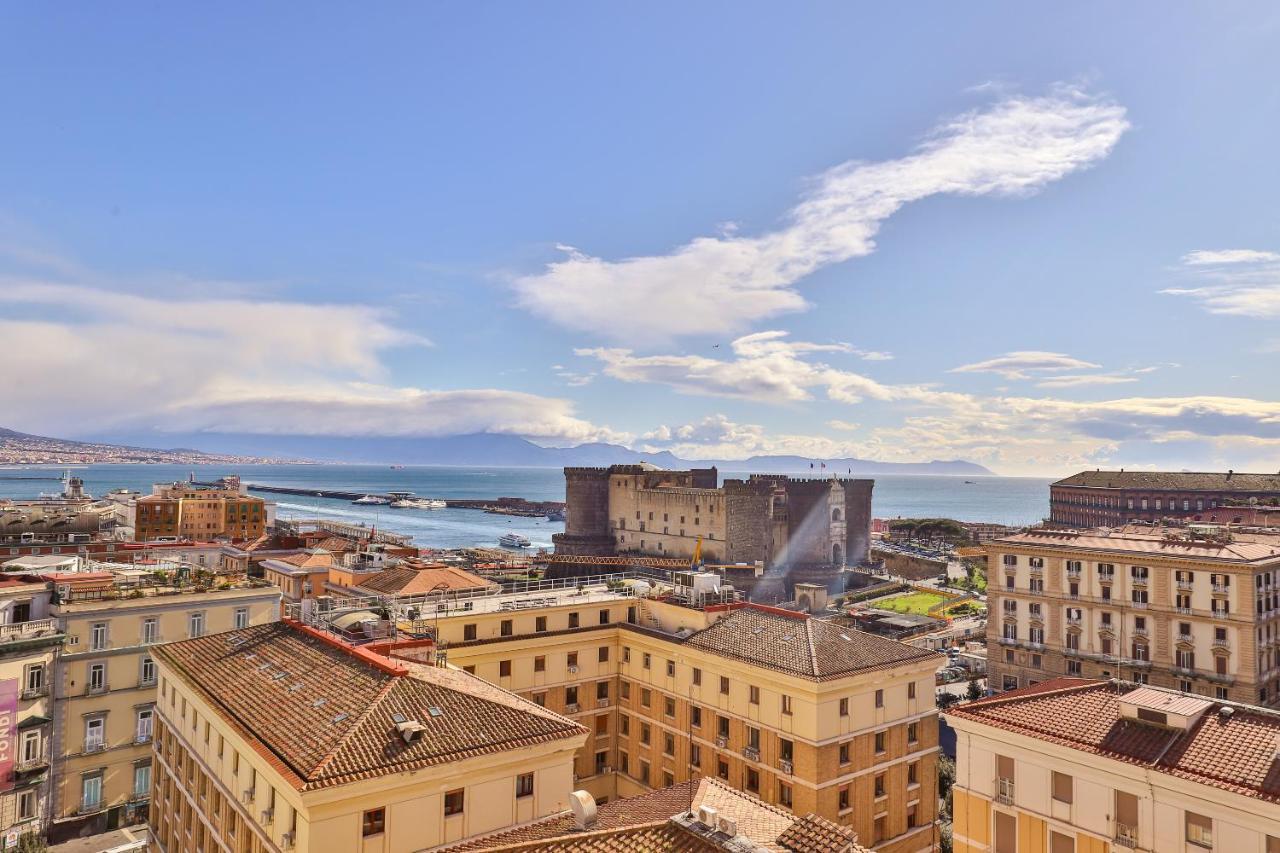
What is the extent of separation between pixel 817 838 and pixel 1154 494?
112 m

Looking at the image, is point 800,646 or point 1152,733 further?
point 800,646

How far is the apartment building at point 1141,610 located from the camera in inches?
1597

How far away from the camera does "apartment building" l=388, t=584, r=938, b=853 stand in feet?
76.6

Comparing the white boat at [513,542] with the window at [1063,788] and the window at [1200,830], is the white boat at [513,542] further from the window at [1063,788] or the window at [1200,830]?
the window at [1200,830]

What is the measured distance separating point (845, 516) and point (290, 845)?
96.1m

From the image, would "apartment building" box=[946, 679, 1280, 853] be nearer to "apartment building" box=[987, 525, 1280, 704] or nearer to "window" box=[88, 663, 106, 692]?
"window" box=[88, 663, 106, 692]

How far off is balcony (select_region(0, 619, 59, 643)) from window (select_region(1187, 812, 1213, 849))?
30308mm

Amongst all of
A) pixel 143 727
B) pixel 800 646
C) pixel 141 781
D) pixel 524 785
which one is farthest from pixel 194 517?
pixel 524 785

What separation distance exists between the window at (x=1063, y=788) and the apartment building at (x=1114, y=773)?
0.07ft

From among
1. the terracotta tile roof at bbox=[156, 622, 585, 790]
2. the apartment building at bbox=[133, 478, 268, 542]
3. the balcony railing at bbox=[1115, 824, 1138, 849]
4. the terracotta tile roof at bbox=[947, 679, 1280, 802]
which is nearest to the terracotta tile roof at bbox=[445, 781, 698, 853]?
the terracotta tile roof at bbox=[156, 622, 585, 790]

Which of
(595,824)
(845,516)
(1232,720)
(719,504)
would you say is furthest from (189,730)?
(845,516)

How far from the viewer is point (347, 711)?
15.6 m

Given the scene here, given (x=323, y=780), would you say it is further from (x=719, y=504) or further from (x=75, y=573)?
(x=719, y=504)

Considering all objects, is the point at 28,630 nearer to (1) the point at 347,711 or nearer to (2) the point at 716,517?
(1) the point at 347,711
